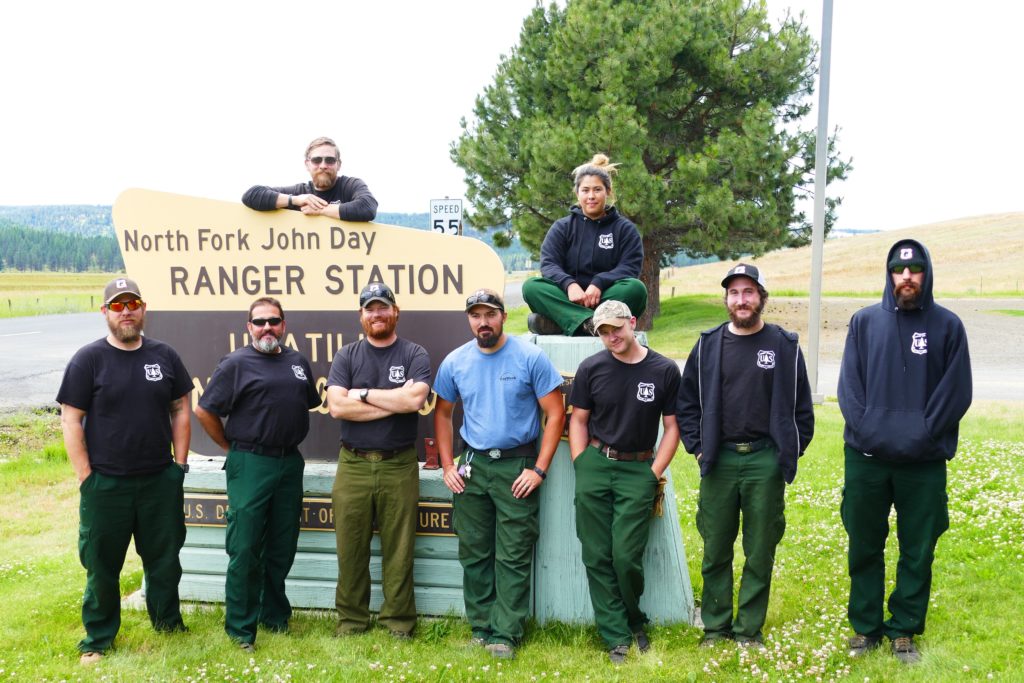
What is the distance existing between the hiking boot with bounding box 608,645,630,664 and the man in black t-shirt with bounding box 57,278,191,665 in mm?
2617

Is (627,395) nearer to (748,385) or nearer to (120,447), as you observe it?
(748,385)

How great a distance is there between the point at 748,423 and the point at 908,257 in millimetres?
1184

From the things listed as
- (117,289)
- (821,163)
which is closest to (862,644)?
(117,289)

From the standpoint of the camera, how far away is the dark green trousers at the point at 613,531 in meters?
4.61

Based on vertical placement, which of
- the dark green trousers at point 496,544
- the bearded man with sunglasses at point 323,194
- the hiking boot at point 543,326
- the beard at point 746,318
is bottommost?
the dark green trousers at point 496,544

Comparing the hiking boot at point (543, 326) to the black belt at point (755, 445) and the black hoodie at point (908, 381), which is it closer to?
the black belt at point (755, 445)

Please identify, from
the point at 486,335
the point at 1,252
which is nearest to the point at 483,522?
the point at 486,335

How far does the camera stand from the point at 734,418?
4395mm

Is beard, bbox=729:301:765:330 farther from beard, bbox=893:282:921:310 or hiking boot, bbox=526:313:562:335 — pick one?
hiking boot, bbox=526:313:562:335

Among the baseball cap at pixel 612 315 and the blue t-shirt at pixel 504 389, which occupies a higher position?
the baseball cap at pixel 612 315

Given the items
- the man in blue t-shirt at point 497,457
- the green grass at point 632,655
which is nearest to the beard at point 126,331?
the man in blue t-shirt at point 497,457

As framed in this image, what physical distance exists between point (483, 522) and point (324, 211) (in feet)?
7.90

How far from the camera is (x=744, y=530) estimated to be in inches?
Answer: 178

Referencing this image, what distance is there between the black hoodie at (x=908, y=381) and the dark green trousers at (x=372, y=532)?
2561 mm
